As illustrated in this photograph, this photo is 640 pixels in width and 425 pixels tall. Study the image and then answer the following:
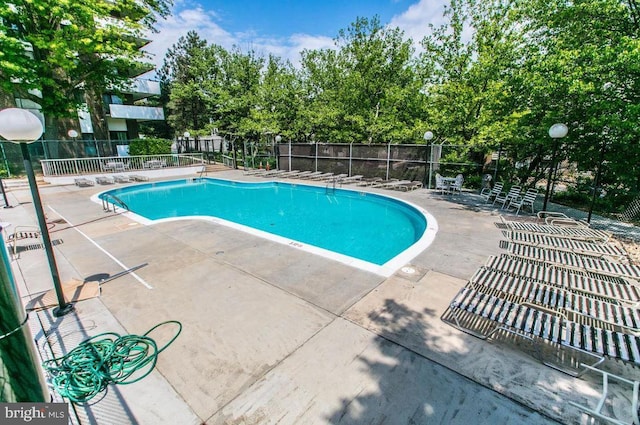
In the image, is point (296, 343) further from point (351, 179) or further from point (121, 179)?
point (121, 179)

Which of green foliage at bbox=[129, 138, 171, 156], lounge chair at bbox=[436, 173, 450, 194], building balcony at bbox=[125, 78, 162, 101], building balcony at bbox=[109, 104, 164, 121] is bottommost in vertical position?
lounge chair at bbox=[436, 173, 450, 194]

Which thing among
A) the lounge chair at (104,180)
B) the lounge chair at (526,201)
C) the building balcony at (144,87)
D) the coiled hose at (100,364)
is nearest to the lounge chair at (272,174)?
the lounge chair at (104,180)

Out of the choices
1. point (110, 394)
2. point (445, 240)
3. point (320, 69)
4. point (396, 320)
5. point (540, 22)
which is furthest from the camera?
point (320, 69)

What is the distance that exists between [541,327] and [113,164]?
21.3m

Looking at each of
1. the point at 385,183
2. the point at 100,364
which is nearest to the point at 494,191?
the point at 385,183

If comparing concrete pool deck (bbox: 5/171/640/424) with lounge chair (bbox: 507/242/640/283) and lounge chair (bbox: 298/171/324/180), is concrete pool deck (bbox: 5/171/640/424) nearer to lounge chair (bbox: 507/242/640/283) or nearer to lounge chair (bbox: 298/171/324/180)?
lounge chair (bbox: 507/242/640/283)

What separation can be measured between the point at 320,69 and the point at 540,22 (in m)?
14.5

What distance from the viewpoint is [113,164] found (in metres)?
17.2

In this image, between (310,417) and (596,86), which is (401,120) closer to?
(596,86)

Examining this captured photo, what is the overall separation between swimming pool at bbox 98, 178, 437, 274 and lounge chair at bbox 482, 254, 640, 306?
1.62 meters

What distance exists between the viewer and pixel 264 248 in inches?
239

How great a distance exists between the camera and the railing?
15.2 meters

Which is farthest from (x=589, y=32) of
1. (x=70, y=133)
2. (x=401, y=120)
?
(x=70, y=133)

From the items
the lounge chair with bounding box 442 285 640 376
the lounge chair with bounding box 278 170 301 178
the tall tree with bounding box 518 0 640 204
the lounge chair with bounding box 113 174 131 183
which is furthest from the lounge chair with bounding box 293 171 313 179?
the lounge chair with bounding box 442 285 640 376
